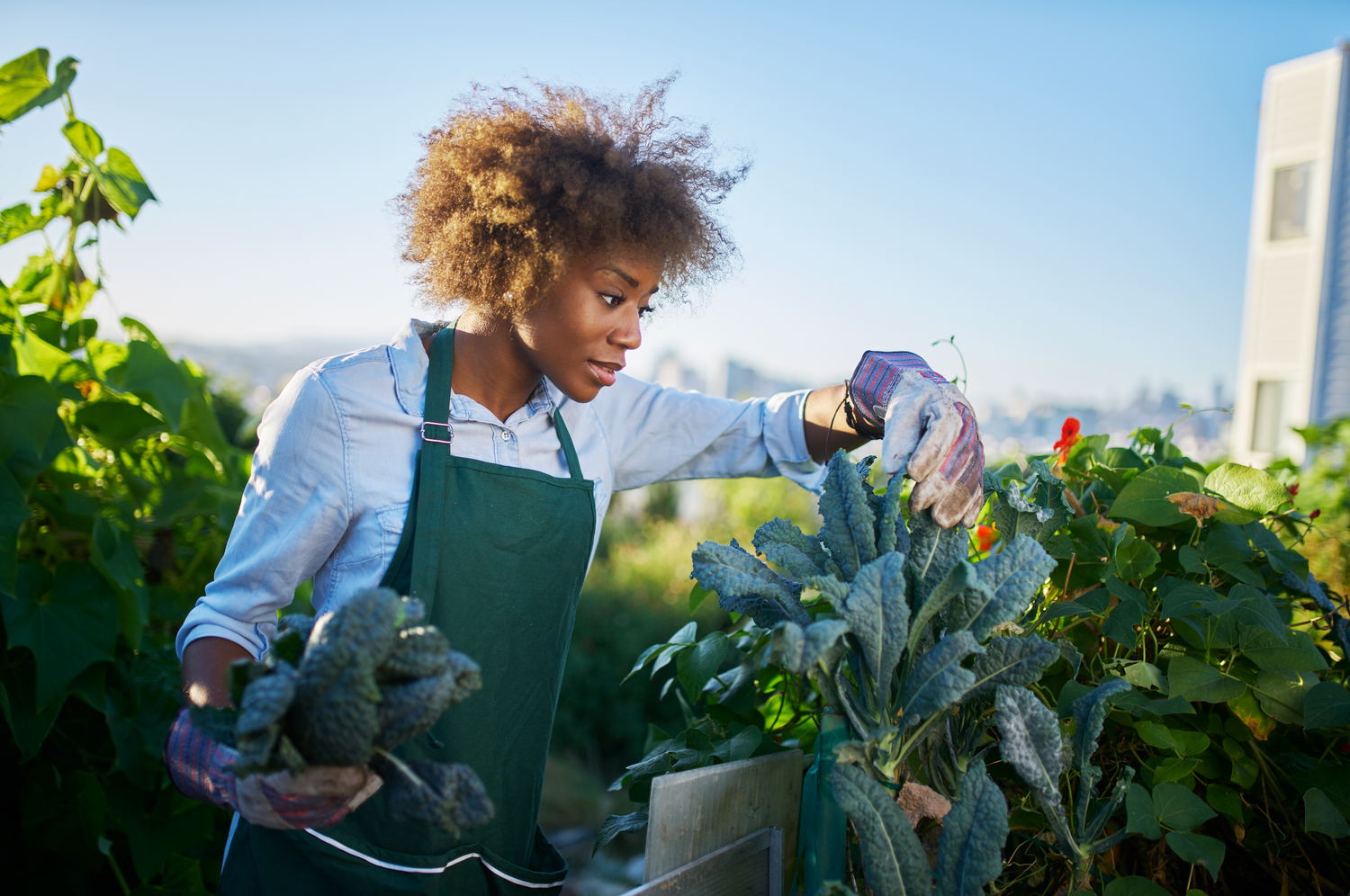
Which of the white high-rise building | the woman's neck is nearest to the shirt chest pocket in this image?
the woman's neck

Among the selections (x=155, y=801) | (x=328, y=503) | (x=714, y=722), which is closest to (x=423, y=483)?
(x=328, y=503)

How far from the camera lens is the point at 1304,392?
398 inches

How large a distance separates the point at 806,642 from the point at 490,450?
68 centimetres

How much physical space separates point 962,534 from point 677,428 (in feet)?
2.19

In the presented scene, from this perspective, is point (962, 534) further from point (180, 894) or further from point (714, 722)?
point (180, 894)

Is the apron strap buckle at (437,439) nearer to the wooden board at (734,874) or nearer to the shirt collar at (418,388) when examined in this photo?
the shirt collar at (418,388)

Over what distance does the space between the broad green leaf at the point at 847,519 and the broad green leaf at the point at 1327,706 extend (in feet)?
1.84

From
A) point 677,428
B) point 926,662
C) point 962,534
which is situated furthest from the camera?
point 677,428

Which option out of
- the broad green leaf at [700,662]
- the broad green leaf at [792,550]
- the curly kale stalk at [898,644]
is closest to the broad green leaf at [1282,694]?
the curly kale stalk at [898,644]

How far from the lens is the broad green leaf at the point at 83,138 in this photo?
1843mm

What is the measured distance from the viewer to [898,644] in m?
0.83

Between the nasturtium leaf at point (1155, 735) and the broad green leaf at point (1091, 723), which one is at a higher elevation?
the broad green leaf at point (1091, 723)

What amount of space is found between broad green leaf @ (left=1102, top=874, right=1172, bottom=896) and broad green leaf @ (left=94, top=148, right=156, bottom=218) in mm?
2262

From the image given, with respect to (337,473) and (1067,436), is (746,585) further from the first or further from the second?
(1067,436)
